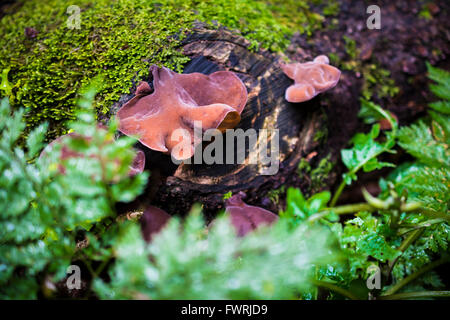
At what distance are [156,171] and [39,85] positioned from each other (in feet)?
3.04

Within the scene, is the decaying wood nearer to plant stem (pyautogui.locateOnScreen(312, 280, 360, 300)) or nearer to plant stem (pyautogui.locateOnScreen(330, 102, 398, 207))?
plant stem (pyautogui.locateOnScreen(330, 102, 398, 207))

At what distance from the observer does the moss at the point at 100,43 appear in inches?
73.2

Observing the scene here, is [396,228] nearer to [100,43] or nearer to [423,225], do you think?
[423,225]

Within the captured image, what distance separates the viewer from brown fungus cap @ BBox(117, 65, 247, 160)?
1575mm

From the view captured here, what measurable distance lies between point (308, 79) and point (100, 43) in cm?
140

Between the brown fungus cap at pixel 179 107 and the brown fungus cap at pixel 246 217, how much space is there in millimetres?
388

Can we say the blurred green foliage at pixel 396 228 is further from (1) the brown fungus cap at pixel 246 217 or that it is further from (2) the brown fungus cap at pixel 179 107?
(2) the brown fungus cap at pixel 179 107

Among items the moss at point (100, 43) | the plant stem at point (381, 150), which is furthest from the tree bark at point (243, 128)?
the plant stem at point (381, 150)

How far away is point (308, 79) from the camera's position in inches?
80.6

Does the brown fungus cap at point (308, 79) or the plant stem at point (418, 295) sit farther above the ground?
the brown fungus cap at point (308, 79)

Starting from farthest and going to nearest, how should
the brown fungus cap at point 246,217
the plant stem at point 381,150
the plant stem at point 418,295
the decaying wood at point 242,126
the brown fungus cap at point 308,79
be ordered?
the plant stem at point 381,150, the brown fungus cap at point 308,79, the decaying wood at point 242,126, the brown fungus cap at point 246,217, the plant stem at point 418,295

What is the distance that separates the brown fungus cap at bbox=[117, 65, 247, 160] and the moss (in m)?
0.21
